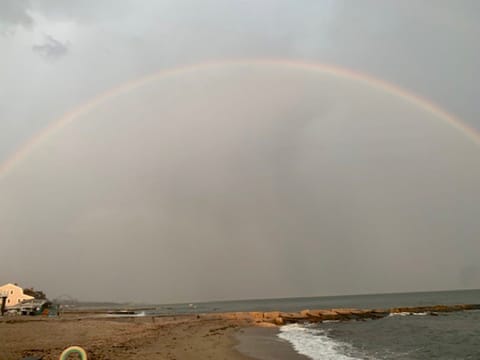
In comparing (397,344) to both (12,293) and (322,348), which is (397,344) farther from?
(12,293)

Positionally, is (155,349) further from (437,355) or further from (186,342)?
(437,355)

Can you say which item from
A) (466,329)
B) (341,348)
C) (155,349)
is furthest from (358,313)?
(155,349)

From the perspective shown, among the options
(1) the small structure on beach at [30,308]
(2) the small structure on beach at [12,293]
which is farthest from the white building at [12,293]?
(1) the small structure on beach at [30,308]

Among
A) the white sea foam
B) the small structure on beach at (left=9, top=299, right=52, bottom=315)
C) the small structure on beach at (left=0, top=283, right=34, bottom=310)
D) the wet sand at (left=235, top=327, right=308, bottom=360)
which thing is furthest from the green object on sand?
the small structure on beach at (left=0, top=283, right=34, bottom=310)

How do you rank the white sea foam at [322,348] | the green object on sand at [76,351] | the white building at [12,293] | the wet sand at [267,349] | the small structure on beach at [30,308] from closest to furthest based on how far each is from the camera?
the green object on sand at [76,351], the wet sand at [267,349], the white sea foam at [322,348], the small structure on beach at [30,308], the white building at [12,293]

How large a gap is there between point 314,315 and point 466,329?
2389 centimetres

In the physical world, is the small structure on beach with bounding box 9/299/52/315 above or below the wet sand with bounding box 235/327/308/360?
above

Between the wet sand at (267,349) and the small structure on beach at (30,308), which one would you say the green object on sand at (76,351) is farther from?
the small structure on beach at (30,308)

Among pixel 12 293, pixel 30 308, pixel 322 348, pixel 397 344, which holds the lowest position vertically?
pixel 397 344

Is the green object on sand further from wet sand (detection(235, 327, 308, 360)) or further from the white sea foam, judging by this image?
the white sea foam

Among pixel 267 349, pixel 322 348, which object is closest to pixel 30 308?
pixel 267 349

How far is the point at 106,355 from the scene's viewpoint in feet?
63.4

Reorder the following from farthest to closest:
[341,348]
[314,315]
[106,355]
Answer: [314,315] → [341,348] → [106,355]

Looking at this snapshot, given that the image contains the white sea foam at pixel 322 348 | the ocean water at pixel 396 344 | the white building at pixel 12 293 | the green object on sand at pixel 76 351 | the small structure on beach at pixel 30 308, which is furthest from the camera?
the white building at pixel 12 293
